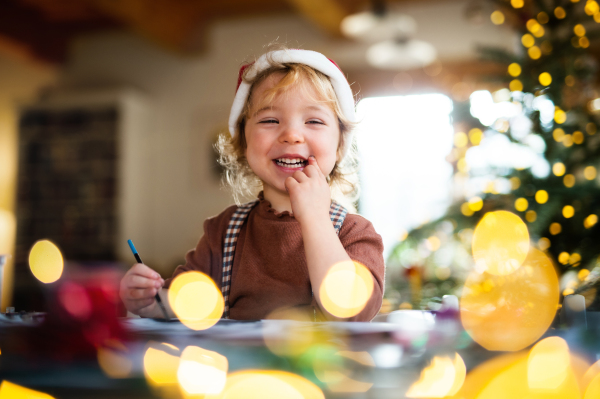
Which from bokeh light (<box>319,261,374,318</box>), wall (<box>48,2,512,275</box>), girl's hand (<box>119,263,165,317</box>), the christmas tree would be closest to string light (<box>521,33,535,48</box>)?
the christmas tree

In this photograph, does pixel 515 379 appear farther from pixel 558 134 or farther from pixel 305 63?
pixel 558 134

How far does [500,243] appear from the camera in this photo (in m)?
1.31

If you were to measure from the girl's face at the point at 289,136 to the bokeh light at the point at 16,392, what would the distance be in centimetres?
48

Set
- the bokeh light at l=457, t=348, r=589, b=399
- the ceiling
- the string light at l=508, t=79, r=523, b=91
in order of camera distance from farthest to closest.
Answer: the ceiling
the string light at l=508, t=79, r=523, b=91
the bokeh light at l=457, t=348, r=589, b=399

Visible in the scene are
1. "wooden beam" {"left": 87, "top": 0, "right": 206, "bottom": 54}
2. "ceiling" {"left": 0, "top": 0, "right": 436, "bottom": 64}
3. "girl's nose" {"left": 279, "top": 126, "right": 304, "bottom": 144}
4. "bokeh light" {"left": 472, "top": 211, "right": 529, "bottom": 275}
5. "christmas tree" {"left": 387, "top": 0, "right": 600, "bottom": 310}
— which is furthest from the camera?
"ceiling" {"left": 0, "top": 0, "right": 436, "bottom": 64}

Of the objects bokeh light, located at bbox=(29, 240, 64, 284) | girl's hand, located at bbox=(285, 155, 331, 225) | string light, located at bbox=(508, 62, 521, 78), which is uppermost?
string light, located at bbox=(508, 62, 521, 78)

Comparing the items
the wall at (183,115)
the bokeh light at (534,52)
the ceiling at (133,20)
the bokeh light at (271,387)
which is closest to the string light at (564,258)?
the bokeh light at (534,52)

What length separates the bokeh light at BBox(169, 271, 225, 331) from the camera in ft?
2.31

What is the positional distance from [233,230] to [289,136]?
20 centimetres

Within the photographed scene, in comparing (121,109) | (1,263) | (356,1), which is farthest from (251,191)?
(121,109)

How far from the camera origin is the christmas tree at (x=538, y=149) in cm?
136

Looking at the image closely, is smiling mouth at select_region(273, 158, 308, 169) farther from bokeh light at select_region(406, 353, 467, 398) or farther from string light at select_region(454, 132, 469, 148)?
string light at select_region(454, 132, 469, 148)

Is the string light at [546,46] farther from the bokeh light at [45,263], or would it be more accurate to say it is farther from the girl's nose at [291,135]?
the bokeh light at [45,263]

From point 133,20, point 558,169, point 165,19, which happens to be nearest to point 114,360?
point 558,169
